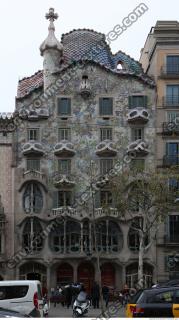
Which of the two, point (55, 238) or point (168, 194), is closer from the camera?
point (168, 194)

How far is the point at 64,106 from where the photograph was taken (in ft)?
173

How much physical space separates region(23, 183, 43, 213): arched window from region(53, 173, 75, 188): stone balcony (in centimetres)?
153

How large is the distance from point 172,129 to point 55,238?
12804mm

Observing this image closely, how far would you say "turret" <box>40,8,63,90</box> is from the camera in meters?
52.8

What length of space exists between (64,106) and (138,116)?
20.2 feet

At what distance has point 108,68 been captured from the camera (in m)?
53.4

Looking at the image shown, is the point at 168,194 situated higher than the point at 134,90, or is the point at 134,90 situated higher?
the point at 134,90

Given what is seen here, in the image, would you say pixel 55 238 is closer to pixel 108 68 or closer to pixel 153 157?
pixel 153 157

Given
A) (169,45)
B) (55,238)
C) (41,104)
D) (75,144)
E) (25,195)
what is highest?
(169,45)

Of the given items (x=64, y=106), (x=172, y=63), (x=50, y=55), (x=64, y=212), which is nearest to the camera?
(x=64, y=212)

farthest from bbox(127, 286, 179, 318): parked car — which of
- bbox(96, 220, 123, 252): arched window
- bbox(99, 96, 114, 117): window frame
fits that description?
bbox(99, 96, 114, 117): window frame

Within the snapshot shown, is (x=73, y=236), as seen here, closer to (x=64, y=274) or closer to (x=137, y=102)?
(x=64, y=274)

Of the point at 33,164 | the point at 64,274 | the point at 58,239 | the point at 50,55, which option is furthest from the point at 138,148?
the point at 64,274

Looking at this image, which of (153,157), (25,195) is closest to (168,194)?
(153,157)
